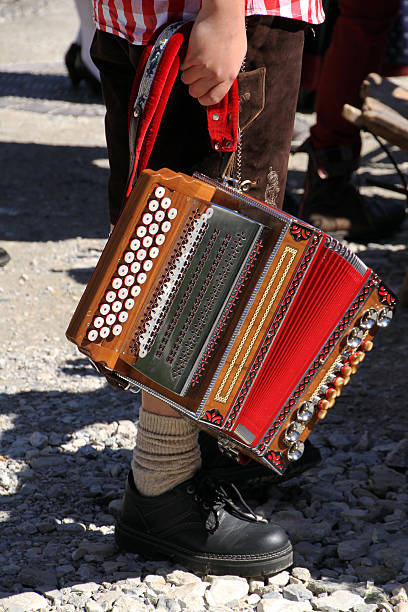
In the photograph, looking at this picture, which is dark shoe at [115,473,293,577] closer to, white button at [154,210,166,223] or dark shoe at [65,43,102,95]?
white button at [154,210,166,223]

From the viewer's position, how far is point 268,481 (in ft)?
6.97

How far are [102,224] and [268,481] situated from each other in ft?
8.27

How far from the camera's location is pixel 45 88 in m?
7.12

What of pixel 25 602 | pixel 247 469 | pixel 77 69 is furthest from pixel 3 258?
pixel 77 69

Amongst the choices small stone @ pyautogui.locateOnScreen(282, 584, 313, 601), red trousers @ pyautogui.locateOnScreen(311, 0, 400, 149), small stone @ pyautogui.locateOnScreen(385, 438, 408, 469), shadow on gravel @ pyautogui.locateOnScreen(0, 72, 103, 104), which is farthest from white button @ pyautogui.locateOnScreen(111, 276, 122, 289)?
shadow on gravel @ pyautogui.locateOnScreen(0, 72, 103, 104)

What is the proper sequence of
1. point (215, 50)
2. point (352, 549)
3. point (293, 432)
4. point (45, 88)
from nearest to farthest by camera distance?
point (215, 50) → point (293, 432) → point (352, 549) → point (45, 88)

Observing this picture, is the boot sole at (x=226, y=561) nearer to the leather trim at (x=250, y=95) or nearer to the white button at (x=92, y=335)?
the white button at (x=92, y=335)

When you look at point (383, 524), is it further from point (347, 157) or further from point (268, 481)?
point (347, 157)

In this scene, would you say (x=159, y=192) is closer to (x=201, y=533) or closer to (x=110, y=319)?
(x=110, y=319)

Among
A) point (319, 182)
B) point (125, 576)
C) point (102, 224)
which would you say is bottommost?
point (102, 224)

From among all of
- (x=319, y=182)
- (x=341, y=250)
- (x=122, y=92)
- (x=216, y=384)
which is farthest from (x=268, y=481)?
(x=319, y=182)

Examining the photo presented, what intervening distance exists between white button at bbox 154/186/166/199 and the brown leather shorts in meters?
0.17

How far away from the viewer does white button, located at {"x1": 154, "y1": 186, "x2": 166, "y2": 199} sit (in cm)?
148

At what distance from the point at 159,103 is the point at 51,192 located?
344 cm
